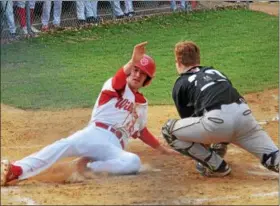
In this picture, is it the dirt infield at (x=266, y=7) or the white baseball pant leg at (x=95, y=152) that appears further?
the dirt infield at (x=266, y=7)

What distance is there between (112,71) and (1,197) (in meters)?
4.68

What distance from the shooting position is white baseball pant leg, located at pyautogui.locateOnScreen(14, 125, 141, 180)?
4602mm

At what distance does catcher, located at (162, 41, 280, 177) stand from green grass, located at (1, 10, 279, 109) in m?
1.30

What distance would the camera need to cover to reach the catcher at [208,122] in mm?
4832

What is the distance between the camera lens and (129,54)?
9211mm

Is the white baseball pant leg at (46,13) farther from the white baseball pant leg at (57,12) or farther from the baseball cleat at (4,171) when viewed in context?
the baseball cleat at (4,171)

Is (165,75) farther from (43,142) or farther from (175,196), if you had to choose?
(175,196)

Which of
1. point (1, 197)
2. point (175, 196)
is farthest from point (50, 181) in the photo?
point (175, 196)

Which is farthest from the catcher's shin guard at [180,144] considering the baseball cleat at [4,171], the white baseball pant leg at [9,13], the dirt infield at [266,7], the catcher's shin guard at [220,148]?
the dirt infield at [266,7]

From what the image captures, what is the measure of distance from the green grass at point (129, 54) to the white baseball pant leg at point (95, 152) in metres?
0.76

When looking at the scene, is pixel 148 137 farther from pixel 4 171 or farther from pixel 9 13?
pixel 9 13

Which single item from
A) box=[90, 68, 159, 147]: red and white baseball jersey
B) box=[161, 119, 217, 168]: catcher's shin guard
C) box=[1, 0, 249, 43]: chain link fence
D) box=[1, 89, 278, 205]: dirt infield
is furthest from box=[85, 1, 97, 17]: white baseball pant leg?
box=[161, 119, 217, 168]: catcher's shin guard

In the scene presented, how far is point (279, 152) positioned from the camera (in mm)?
4973

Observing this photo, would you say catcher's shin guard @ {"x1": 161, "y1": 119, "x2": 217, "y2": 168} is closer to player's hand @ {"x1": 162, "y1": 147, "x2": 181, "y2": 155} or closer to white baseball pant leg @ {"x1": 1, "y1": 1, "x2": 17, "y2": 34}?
player's hand @ {"x1": 162, "y1": 147, "x2": 181, "y2": 155}
